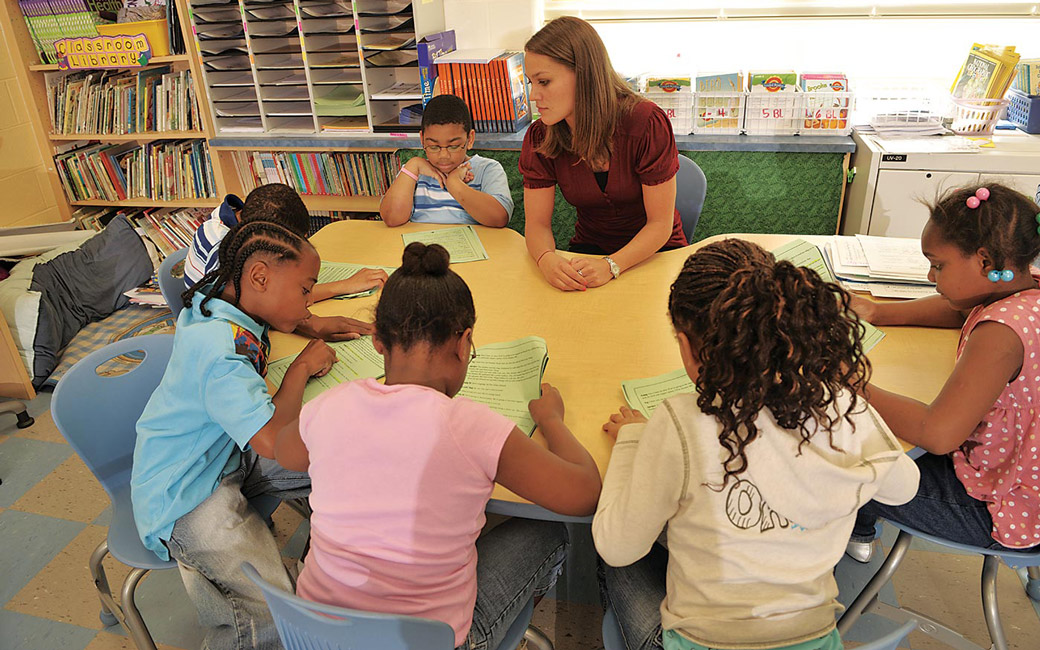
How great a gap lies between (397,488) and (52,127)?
349 cm

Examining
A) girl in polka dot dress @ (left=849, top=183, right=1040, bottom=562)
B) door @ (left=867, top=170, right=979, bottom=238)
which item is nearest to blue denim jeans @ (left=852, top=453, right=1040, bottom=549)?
girl in polka dot dress @ (left=849, top=183, right=1040, bottom=562)

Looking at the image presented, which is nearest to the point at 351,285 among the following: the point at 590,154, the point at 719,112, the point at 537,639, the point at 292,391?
the point at 292,391

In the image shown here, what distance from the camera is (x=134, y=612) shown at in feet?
5.19

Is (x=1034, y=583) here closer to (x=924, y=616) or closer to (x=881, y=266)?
(x=924, y=616)

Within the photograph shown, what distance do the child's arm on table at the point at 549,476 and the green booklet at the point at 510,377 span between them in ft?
0.49

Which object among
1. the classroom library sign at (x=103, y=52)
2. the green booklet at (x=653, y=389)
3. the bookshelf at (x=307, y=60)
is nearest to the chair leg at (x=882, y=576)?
the green booklet at (x=653, y=389)

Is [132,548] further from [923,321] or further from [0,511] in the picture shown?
[923,321]

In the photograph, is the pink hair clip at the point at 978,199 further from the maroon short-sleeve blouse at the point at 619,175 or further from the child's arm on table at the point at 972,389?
the maroon short-sleeve blouse at the point at 619,175

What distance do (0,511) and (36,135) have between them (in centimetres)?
204

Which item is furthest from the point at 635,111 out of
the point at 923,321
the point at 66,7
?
the point at 66,7

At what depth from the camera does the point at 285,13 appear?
3.05 meters

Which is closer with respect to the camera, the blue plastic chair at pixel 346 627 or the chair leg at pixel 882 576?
the blue plastic chair at pixel 346 627

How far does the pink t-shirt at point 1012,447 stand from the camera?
1204 millimetres

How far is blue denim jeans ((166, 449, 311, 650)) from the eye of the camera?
1452 mm
